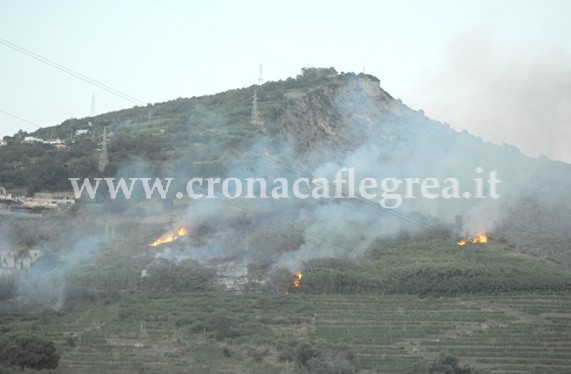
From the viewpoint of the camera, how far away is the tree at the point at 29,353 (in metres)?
54.6

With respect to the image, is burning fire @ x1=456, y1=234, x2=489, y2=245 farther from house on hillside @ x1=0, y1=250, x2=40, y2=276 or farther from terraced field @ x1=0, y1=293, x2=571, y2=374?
house on hillside @ x1=0, y1=250, x2=40, y2=276

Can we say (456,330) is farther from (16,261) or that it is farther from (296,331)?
(16,261)

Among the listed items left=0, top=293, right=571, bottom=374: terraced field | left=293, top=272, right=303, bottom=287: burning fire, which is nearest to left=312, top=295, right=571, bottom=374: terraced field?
left=0, top=293, right=571, bottom=374: terraced field

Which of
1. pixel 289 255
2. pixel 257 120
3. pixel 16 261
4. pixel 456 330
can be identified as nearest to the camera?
pixel 456 330

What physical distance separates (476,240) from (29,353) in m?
34.6

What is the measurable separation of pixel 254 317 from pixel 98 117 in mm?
65922

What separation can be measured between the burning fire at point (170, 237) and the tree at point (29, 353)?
1896 cm

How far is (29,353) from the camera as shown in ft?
180

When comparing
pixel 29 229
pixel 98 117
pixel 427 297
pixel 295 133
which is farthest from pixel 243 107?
pixel 427 297

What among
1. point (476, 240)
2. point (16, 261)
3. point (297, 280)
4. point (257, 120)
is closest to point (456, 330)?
point (297, 280)

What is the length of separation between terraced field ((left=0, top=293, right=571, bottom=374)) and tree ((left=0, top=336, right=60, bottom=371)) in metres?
1.09

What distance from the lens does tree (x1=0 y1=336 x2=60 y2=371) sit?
54.6 m

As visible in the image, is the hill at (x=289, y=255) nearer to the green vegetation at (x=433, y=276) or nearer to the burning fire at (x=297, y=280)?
the green vegetation at (x=433, y=276)

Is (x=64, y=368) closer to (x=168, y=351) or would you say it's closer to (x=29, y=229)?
(x=168, y=351)
